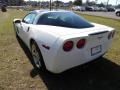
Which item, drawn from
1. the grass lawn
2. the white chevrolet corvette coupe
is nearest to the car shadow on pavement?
the grass lawn

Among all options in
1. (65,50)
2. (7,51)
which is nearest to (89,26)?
(65,50)

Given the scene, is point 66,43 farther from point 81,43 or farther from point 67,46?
point 81,43

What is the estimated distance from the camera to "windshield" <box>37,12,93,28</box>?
4.70m

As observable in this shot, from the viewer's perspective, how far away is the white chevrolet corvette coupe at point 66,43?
3.75m

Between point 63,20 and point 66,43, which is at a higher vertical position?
point 63,20

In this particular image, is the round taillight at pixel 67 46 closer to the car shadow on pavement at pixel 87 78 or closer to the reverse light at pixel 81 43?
the reverse light at pixel 81 43

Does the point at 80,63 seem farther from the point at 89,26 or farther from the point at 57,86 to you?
the point at 89,26

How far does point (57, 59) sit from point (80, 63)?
21.0 inches

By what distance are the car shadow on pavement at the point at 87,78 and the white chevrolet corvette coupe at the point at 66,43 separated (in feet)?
1.09

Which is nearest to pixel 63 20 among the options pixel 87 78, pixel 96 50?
pixel 96 50

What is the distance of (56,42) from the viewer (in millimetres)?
3750

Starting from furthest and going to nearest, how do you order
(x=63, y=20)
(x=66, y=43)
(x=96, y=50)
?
(x=63, y=20) → (x=96, y=50) → (x=66, y=43)

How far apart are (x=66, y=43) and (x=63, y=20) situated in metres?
1.34

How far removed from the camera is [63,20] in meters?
4.90
